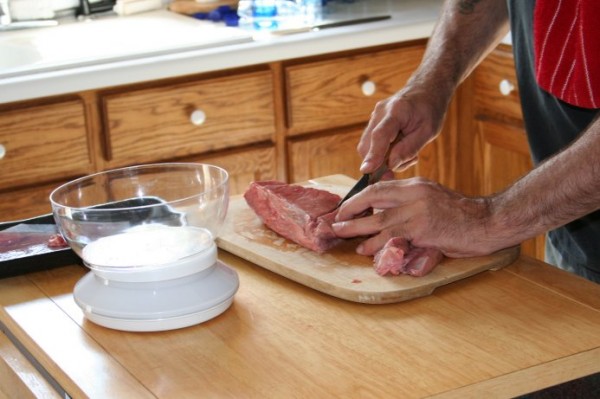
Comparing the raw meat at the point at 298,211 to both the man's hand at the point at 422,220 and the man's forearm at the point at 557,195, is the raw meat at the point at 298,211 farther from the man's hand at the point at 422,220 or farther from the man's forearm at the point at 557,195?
the man's forearm at the point at 557,195

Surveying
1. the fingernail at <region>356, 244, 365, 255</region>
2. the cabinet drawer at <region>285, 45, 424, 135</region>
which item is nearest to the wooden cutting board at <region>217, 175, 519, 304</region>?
the fingernail at <region>356, 244, 365, 255</region>

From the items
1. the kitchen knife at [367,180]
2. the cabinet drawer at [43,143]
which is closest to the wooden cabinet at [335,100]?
the cabinet drawer at [43,143]

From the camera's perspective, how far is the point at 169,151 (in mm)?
2375

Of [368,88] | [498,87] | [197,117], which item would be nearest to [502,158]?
[498,87]

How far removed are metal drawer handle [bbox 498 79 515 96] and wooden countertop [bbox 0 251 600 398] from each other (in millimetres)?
1300

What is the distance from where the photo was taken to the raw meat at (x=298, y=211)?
139 cm

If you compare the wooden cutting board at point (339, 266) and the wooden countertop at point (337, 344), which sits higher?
the wooden cutting board at point (339, 266)

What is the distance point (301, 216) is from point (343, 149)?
3.98 feet

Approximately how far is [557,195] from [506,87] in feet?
4.22

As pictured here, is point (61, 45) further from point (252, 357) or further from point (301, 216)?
point (252, 357)

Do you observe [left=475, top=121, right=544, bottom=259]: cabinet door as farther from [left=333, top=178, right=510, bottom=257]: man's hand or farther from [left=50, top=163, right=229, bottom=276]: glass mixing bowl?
[left=50, top=163, right=229, bottom=276]: glass mixing bowl

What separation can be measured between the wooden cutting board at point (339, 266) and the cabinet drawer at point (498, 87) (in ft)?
4.05

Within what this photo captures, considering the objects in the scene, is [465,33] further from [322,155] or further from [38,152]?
[38,152]

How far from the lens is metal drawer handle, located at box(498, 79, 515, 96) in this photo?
8.38 feet
